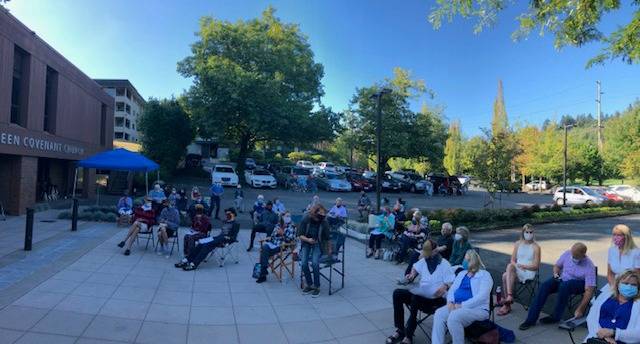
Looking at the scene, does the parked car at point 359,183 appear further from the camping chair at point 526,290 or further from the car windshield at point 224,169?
the camping chair at point 526,290

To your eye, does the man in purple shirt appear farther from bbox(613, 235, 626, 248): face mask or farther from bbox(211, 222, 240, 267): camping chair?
bbox(211, 222, 240, 267): camping chair

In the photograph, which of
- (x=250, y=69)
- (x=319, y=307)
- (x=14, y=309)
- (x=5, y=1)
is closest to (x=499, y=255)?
(x=319, y=307)

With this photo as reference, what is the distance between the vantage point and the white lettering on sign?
1417 centimetres

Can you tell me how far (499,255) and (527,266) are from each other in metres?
4.26

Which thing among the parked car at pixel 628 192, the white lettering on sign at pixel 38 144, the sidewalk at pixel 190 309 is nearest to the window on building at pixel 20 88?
the white lettering on sign at pixel 38 144

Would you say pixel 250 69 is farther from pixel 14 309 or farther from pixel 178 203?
pixel 14 309

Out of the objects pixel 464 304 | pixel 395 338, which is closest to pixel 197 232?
pixel 395 338

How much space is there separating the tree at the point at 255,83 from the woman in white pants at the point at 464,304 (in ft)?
95.1

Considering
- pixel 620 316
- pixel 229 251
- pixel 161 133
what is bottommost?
pixel 229 251

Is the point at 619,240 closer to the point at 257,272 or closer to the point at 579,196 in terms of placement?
the point at 257,272

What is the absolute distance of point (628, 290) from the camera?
4242 mm

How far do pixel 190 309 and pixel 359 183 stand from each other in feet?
97.9

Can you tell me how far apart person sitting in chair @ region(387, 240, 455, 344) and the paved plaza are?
0.42 m

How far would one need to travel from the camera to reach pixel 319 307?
678 cm
